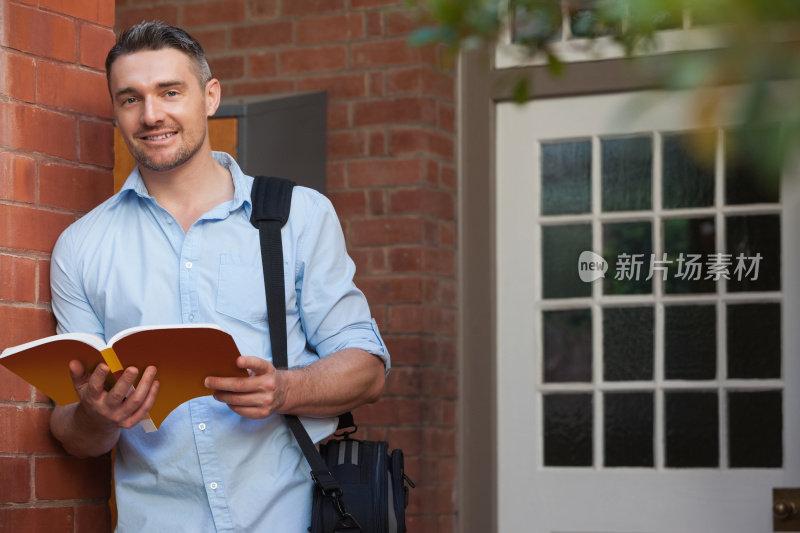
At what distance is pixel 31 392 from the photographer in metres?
2.64

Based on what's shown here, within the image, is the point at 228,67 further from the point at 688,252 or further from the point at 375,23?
the point at 688,252

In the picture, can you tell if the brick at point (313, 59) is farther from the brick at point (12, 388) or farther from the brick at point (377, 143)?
the brick at point (12, 388)

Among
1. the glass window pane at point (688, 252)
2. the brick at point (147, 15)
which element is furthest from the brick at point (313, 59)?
the glass window pane at point (688, 252)

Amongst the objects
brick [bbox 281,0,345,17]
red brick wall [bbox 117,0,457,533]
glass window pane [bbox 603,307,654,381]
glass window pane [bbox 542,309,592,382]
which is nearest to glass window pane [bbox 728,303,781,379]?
glass window pane [bbox 603,307,654,381]

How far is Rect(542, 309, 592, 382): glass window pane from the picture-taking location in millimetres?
4590

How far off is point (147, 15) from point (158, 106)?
9.89 feet

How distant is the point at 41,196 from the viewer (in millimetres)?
2709

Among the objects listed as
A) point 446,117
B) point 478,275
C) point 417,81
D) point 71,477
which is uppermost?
point 417,81

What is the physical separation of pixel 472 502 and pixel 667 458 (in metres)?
0.81

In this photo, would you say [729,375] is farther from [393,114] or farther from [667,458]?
[393,114]

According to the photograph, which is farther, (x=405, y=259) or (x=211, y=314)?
(x=405, y=259)

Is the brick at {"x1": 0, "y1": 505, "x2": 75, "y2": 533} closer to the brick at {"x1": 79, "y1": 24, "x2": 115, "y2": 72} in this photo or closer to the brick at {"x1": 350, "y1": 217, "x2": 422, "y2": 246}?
the brick at {"x1": 79, "y1": 24, "x2": 115, "y2": 72}

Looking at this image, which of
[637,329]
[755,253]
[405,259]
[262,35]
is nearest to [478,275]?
[405,259]

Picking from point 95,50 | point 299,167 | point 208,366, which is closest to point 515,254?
point 299,167
